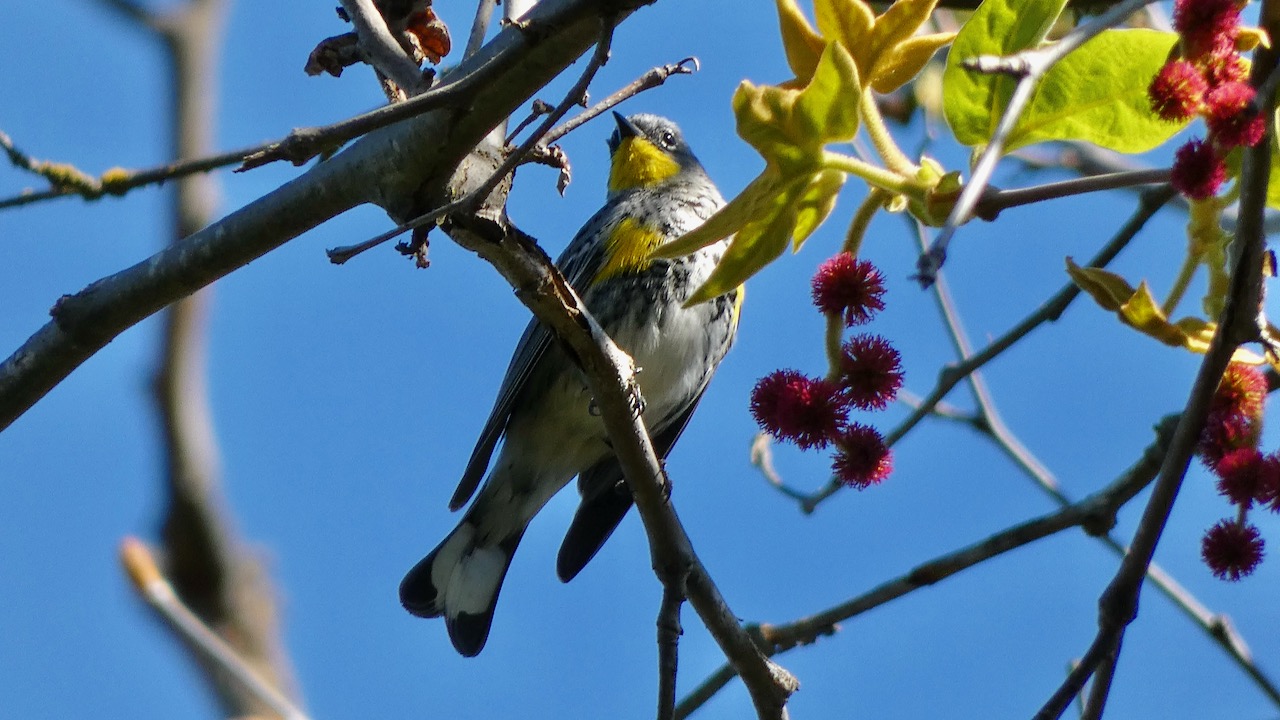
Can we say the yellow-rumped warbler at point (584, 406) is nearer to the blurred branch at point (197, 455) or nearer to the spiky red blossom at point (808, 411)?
the blurred branch at point (197, 455)

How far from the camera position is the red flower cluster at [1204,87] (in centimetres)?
150

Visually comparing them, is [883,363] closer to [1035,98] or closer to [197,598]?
[1035,98]

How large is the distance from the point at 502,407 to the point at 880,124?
3745 millimetres

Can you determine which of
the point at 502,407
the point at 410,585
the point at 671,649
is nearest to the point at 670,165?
the point at 502,407

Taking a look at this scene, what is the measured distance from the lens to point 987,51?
1623 mm

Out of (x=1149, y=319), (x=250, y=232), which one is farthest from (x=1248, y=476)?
(x=250, y=232)

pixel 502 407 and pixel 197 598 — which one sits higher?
pixel 502 407

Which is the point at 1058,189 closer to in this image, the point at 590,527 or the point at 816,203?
the point at 816,203

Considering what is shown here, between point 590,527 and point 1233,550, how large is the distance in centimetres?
375

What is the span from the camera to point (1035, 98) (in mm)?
1690

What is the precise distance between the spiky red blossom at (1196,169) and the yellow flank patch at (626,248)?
12.4ft

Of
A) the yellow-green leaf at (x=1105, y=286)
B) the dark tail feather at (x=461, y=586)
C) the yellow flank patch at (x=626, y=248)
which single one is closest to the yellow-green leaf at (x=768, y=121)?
the yellow-green leaf at (x=1105, y=286)

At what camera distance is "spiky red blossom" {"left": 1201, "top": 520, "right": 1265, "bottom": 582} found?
188cm

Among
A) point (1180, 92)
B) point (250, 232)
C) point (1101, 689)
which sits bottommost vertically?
point (1101, 689)
